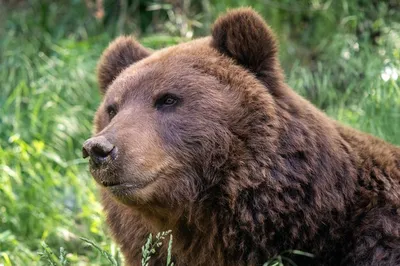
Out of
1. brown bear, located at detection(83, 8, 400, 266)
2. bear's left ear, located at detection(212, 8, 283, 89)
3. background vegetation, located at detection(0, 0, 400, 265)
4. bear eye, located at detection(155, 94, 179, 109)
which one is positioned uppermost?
bear's left ear, located at detection(212, 8, 283, 89)

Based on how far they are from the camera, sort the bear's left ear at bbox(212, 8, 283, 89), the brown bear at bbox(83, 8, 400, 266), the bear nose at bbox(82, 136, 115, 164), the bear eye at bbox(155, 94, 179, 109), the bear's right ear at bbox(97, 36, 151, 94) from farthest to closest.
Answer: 1. the bear's right ear at bbox(97, 36, 151, 94)
2. the bear's left ear at bbox(212, 8, 283, 89)
3. the bear eye at bbox(155, 94, 179, 109)
4. the brown bear at bbox(83, 8, 400, 266)
5. the bear nose at bbox(82, 136, 115, 164)

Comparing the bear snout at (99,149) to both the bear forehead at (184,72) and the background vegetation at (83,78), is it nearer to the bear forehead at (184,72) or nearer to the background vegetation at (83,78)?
the bear forehead at (184,72)

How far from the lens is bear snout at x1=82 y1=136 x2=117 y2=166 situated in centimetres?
364

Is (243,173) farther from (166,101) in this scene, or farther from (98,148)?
(98,148)

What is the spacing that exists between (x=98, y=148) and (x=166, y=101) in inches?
22.3

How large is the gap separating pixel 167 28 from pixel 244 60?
4074 mm

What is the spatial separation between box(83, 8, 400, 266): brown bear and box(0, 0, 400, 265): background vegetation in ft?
5.17

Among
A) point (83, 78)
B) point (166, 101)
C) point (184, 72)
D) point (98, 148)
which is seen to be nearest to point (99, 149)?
point (98, 148)

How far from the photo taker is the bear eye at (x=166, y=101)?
405 cm

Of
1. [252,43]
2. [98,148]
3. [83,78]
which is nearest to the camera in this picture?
[98,148]

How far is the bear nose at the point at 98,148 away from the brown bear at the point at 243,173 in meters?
0.07

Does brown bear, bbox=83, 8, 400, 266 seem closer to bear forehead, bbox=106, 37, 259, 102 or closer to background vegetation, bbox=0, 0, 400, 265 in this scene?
bear forehead, bbox=106, 37, 259, 102

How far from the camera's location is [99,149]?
3658 mm

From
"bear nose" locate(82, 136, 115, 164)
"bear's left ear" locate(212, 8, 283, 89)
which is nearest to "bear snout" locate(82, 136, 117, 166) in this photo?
"bear nose" locate(82, 136, 115, 164)
